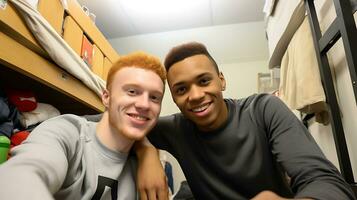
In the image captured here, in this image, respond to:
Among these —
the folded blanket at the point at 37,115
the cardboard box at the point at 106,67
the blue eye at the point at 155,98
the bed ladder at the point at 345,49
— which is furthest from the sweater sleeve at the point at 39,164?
the cardboard box at the point at 106,67

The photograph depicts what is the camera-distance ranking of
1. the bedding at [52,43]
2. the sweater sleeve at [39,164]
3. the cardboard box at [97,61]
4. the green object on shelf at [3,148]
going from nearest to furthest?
1. the sweater sleeve at [39,164]
2. the green object on shelf at [3,148]
3. the bedding at [52,43]
4. the cardboard box at [97,61]

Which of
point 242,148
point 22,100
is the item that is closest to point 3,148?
point 22,100

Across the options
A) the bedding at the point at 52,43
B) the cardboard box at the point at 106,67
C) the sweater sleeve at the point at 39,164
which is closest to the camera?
the sweater sleeve at the point at 39,164

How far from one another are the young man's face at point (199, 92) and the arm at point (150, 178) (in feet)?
0.73

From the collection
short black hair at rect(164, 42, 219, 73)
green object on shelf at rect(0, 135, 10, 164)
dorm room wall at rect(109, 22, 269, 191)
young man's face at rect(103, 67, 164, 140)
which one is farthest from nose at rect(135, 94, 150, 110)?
dorm room wall at rect(109, 22, 269, 191)

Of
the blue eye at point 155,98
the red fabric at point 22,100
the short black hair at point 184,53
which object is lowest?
the blue eye at point 155,98

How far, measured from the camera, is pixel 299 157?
0.69 m

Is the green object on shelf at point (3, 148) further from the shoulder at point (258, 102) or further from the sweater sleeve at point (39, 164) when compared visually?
the shoulder at point (258, 102)

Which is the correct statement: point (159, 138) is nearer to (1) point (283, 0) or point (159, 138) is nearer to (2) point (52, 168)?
(2) point (52, 168)

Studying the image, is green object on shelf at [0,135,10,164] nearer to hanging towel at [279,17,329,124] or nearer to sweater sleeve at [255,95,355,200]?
sweater sleeve at [255,95,355,200]

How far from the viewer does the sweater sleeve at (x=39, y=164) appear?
0.40m

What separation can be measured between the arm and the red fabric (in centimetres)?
66

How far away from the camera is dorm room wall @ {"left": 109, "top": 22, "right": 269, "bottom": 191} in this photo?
2.53 meters

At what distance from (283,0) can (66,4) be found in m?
1.09
